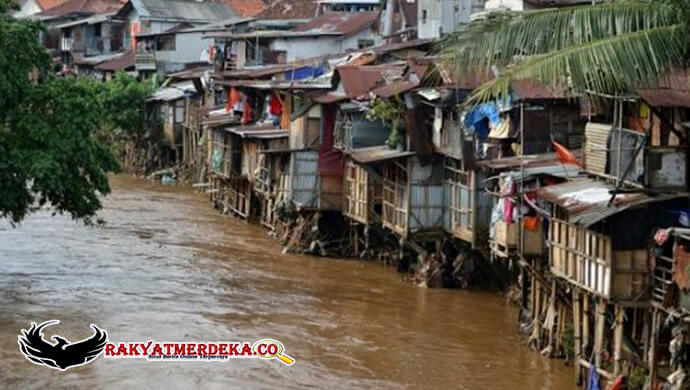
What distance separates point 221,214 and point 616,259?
2488cm

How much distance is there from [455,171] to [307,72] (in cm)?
1265

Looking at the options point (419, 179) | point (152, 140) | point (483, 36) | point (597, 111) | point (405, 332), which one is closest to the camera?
point (483, 36)

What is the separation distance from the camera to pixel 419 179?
98.5ft

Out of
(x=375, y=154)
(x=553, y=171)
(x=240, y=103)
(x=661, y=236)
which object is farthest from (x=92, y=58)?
(x=661, y=236)

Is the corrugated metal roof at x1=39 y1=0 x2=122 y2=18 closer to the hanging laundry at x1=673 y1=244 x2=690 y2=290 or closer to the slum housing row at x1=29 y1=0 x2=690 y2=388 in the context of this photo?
the slum housing row at x1=29 y1=0 x2=690 y2=388

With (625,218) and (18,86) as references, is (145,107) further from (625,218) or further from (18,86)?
(625,218)

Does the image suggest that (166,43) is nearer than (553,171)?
No

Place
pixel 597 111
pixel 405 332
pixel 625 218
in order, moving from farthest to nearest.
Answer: pixel 405 332
pixel 597 111
pixel 625 218

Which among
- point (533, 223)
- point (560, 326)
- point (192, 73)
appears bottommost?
point (560, 326)

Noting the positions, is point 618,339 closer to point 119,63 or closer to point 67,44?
point 119,63

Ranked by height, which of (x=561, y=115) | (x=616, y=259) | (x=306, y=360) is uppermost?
(x=561, y=115)

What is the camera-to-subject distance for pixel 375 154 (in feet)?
103

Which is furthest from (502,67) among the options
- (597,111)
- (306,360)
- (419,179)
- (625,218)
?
(419,179)

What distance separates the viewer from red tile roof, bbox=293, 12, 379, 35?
160 ft
